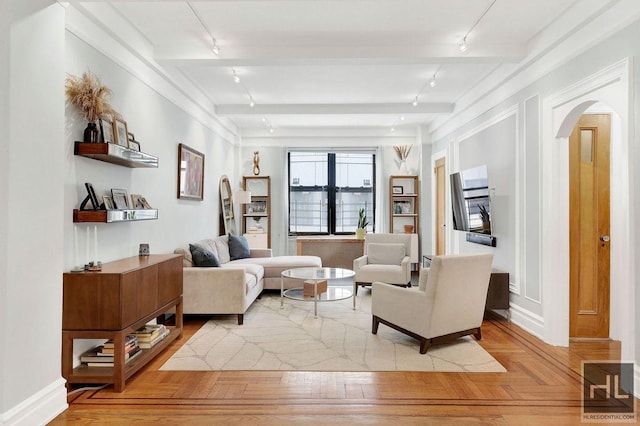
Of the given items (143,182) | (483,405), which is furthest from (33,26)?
(483,405)

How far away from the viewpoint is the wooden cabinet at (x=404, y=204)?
805 centimetres

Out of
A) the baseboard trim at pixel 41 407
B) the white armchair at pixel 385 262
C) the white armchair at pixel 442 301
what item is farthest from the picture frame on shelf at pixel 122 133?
the white armchair at pixel 385 262

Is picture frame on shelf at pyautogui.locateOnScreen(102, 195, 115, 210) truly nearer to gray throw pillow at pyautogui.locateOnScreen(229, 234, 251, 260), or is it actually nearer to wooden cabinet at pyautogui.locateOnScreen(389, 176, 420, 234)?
gray throw pillow at pyautogui.locateOnScreen(229, 234, 251, 260)

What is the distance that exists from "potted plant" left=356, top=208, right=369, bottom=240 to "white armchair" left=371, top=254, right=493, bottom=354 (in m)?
3.80

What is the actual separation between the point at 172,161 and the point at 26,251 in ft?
8.75

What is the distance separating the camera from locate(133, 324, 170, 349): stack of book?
10.7 feet

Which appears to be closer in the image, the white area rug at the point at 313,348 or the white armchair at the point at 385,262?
the white area rug at the point at 313,348

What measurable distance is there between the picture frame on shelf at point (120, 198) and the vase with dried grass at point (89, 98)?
0.51 m

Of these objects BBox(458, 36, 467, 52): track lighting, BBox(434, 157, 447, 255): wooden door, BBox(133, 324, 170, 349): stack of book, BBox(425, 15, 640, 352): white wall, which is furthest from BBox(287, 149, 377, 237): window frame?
BBox(133, 324, 170, 349): stack of book

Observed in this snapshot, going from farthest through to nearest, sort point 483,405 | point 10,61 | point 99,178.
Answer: point 99,178
point 483,405
point 10,61

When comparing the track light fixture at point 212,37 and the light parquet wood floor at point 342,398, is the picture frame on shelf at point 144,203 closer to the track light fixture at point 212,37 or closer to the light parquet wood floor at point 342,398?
the light parquet wood floor at point 342,398

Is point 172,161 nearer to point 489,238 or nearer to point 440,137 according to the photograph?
point 489,238

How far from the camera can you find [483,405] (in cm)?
258

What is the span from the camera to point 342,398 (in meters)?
2.66
